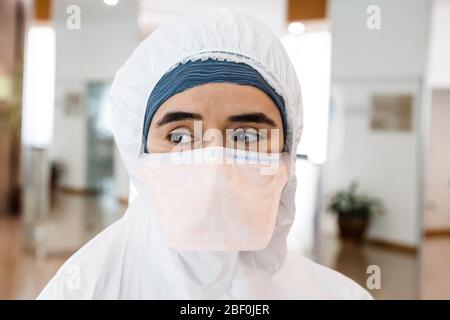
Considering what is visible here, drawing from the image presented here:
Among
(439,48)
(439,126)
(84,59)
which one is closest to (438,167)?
(439,126)

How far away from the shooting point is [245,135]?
784 millimetres

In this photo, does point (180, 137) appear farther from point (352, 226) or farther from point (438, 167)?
point (438, 167)

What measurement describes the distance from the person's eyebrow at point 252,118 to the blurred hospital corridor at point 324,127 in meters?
0.03

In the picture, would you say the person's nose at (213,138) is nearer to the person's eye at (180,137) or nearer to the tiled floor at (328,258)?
the person's eye at (180,137)

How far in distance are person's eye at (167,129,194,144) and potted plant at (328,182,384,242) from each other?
2.33 ft

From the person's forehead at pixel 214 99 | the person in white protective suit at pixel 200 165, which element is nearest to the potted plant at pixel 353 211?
the person in white protective suit at pixel 200 165

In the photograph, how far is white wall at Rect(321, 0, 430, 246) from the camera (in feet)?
4.66

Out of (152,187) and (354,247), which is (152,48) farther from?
(354,247)

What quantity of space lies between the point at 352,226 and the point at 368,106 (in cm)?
76

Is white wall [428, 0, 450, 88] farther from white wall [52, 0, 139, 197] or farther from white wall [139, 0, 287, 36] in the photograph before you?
white wall [52, 0, 139, 197]

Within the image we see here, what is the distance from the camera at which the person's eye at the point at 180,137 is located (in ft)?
2.55

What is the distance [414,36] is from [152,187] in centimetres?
150

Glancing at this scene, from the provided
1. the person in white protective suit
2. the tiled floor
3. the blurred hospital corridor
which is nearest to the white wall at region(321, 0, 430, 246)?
the blurred hospital corridor

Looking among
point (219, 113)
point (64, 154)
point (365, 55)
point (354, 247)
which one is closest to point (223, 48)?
point (219, 113)
